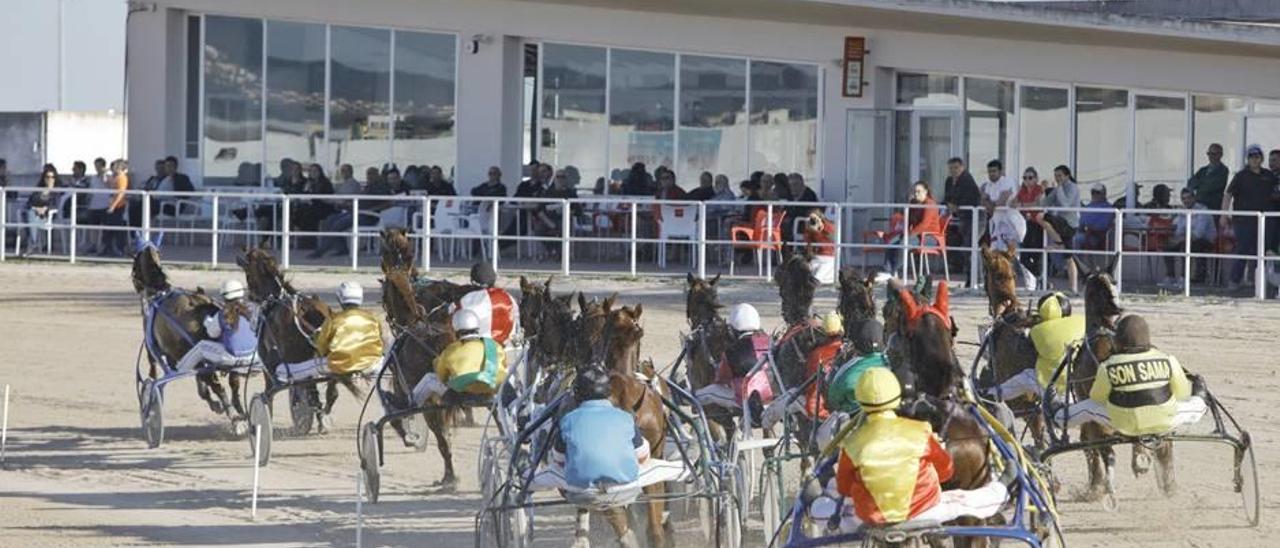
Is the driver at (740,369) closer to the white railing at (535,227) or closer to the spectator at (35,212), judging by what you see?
the white railing at (535,227)

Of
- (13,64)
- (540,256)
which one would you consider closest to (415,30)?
(540,256)

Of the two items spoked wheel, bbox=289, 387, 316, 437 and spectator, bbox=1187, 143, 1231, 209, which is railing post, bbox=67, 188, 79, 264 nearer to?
spoked wheel, bbox=289, 387, 316, 437

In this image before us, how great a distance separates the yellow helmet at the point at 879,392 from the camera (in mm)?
9445

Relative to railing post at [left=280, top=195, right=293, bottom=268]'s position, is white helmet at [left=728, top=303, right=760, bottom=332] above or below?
below

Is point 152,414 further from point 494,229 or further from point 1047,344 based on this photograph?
point 494,229

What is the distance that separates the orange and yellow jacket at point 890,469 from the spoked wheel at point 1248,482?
4.08 m

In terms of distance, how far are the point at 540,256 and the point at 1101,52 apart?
6940mm

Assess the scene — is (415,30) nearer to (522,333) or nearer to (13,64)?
(522,333)

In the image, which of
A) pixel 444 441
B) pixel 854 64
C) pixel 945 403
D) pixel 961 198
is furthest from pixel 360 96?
pixel 945 403

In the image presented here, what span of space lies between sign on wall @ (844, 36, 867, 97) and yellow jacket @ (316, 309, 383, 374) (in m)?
13.0

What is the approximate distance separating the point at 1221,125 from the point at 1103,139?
1.48 metres

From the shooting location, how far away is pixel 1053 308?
1430 cm

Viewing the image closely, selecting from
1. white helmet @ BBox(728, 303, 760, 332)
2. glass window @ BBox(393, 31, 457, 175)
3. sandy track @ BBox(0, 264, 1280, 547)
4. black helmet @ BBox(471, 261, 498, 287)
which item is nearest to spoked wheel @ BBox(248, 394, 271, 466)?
sandy track @ BBox(0, 264, 1280, 547)

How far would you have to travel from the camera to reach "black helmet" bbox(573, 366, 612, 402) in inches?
440
